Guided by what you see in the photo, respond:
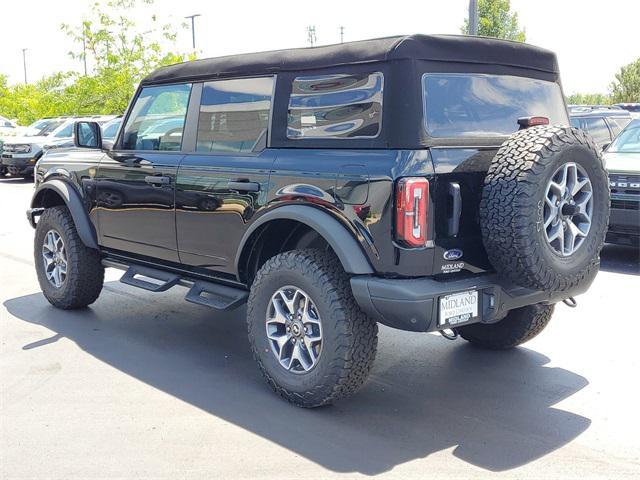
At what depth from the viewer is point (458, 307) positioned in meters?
3.78

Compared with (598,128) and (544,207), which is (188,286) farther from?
(598,128)

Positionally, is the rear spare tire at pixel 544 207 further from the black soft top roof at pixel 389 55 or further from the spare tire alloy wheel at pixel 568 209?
the black soft top roof at pixel 389 55

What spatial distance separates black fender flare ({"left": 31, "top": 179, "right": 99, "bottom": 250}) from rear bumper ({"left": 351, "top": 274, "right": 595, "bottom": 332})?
289 centimetres

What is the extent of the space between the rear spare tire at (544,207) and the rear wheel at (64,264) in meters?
3.61

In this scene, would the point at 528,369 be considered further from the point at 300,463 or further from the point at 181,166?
the point at 181,166

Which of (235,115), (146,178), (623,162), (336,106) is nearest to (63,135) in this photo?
(623,162)

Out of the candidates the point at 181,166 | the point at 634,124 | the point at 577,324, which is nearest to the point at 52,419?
the point at 181,166

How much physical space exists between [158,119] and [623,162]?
528 cm

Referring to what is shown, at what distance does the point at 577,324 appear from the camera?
5832 millimetres

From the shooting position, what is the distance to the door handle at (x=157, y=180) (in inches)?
199

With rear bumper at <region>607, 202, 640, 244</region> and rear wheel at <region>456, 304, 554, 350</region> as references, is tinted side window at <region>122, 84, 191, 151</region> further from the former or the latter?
rear bumper at <region>607, 202, 640, 244</region>

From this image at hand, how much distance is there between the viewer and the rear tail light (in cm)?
367

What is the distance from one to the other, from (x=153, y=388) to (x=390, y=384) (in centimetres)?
146

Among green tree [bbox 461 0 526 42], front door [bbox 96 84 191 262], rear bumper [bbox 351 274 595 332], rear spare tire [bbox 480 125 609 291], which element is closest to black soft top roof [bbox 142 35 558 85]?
front door [bbox 96 84 191 262]
